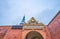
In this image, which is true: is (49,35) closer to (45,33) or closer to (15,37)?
(45,33)

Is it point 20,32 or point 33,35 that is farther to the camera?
point 20,32

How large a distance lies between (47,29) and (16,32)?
4.17 metres

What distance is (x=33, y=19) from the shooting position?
14.1m

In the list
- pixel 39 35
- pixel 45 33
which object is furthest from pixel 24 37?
pixel 45 33

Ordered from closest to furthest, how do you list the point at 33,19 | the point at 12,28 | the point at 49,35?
the point at 49,35, the point at 12,28, the point at 33,19

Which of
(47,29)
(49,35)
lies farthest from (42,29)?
(49,35)

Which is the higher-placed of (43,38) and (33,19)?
(33,19)

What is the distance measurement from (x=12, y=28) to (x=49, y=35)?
5.18 meters

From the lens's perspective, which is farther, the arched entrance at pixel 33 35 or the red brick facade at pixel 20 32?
the arched entrance at pixel 33 35

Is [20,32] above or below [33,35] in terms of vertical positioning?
above

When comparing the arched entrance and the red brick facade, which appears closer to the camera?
the red brick facade

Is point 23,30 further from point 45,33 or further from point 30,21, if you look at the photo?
point 45,33

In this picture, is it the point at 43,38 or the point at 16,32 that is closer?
the point at 43,38

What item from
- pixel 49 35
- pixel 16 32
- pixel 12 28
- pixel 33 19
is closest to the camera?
pixel 49 35
